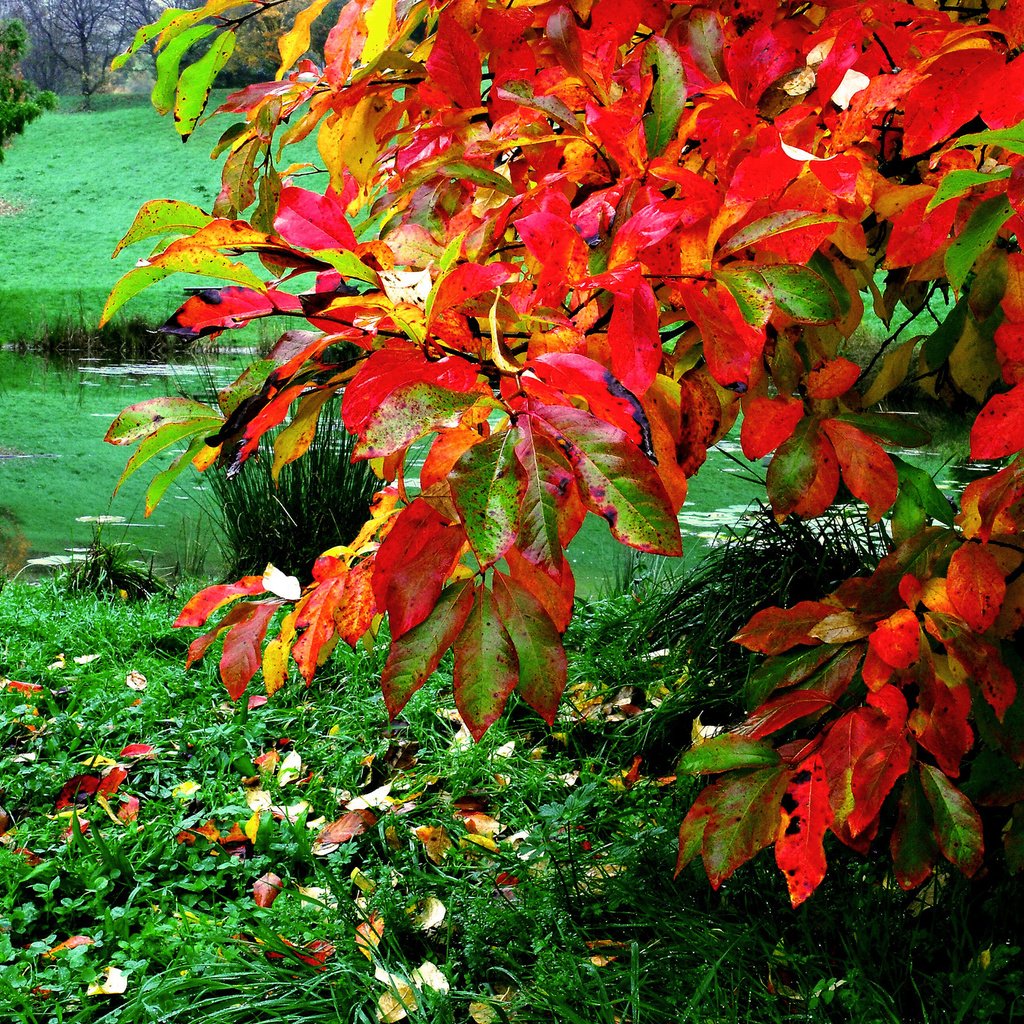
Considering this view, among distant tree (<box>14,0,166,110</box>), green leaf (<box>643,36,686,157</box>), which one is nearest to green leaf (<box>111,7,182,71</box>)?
green leaf (<box>643,36,686,157</box>)

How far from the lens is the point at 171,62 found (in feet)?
3.14

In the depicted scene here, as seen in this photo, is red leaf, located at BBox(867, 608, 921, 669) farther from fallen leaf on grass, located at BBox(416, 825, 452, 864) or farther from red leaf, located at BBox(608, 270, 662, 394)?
fallen leaf on grass, located at BBox(416, 825, 452, 864)

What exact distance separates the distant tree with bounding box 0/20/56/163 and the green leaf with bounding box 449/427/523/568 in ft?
42.8

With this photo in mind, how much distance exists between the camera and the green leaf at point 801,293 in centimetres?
64

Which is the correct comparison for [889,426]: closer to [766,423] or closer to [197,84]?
[766,423]

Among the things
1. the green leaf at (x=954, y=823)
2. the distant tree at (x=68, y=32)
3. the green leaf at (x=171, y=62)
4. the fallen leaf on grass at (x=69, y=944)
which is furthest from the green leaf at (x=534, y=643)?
the distant tree at (x=68, y=32)

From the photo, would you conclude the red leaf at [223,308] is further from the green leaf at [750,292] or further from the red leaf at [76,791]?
the red leaf at [76,791]

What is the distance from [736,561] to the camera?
2365 mm

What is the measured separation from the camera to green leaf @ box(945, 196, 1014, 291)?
0.62m

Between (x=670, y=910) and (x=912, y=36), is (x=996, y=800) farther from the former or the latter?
(x=912, y=36)

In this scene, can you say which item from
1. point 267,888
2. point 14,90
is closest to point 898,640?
point 267,888

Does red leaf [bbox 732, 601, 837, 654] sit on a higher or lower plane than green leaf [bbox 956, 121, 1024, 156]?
lower

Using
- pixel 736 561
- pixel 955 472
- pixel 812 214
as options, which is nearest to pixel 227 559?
pixel 736 561

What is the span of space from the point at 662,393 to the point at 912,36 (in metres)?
0.45
